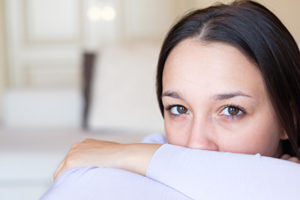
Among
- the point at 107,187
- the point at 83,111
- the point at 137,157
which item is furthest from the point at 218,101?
the point at 83,111

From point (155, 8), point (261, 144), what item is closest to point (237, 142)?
point (261, 144)

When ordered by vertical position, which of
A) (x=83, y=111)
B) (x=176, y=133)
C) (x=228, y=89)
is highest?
(x=228, y=89)

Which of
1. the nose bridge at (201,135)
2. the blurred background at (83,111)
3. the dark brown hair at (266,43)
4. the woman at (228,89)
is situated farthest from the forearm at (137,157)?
the blurred background at (83,111)

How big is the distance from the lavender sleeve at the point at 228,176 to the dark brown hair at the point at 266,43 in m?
0.31

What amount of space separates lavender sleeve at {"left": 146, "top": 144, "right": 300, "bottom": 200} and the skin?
205 millimetres

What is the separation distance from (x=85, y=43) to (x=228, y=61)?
4.04 metres

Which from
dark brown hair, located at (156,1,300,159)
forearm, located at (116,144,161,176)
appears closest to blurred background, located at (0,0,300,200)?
dark brown hair, located at (156,1,300,159)

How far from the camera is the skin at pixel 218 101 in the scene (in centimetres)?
74

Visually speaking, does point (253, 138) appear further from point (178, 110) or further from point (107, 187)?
point (107, 187)

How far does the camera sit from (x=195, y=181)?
19.1 inches

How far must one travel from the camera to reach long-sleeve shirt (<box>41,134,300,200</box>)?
462mm

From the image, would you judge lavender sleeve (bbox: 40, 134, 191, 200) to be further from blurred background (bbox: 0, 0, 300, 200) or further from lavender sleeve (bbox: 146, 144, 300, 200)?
blurred background (bbox: 0, 0, 300, 200)

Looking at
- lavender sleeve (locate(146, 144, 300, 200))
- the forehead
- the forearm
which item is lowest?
the forearm

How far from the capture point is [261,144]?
2.67 ft
